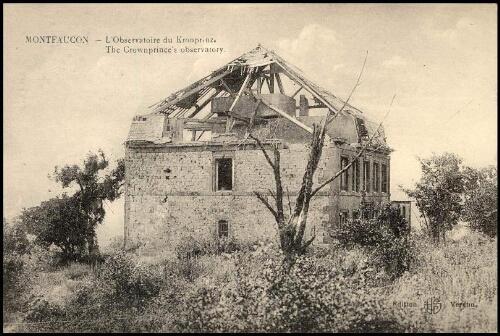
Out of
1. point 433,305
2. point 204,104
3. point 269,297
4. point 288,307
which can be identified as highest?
point 204,104

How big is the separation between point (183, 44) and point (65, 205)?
721 centimetres

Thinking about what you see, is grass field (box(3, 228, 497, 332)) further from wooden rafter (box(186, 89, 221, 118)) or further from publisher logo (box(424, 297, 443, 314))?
wooden rafter (box(186, 89, 221, 118))

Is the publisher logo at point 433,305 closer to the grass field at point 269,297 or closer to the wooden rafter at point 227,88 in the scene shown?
the grass field at point 269,297

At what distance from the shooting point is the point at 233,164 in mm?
16844

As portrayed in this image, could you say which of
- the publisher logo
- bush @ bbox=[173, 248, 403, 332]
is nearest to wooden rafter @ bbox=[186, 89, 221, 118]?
bush @ bbox=[173, 248, 403, 332]

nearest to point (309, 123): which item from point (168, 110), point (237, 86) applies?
point (237, 86)

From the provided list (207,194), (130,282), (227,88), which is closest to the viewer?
(130,282)

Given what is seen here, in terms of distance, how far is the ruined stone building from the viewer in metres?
16.3

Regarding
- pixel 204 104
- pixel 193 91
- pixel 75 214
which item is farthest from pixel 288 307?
pixel 204 104

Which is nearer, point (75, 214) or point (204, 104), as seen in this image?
point (75, 214)

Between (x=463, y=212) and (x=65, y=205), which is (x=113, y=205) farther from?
(x=463, y=212)

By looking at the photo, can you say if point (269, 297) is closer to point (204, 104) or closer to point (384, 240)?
point (384, 240)

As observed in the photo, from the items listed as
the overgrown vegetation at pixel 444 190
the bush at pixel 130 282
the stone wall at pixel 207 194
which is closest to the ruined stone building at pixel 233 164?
the stone wall at pixel 207 194

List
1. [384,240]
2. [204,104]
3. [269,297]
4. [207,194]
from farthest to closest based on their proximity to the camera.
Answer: [204,104]
[207,194]
[384,240]
[269,297]
